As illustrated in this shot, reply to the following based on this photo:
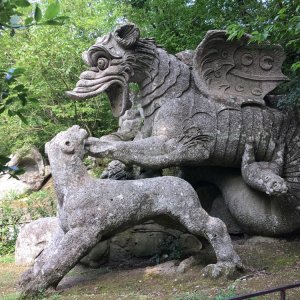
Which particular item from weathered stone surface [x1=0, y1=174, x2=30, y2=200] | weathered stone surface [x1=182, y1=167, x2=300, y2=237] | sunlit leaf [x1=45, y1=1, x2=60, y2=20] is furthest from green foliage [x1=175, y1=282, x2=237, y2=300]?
weathered stone surface [x1=0, y1=174, x2=30, y2=200]

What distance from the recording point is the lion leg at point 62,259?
4.39 metres

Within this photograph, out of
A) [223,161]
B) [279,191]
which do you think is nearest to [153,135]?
[223,161]

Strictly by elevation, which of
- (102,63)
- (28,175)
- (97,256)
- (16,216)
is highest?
(102,63)

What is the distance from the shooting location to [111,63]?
17.7 feet

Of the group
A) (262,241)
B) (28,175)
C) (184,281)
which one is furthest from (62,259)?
(28,175)

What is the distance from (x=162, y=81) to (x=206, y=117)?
0.67 metres

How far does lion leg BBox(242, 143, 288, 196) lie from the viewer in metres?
4.99

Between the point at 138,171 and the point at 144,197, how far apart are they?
50.7 inches

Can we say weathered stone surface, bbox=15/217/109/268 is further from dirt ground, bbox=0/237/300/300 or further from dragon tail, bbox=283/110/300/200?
dragon tail, bbox=283/110/300/200

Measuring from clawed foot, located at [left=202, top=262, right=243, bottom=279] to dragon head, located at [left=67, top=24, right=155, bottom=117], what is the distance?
2.19 m

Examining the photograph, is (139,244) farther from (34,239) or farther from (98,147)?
(34,239)

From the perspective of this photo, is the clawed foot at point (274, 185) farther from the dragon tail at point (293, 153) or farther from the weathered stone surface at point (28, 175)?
the weathered stone surface at point (28, 175)

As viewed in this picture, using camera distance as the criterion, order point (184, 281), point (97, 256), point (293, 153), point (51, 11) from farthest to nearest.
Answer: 1. point (293, 153)
2. point (97, 256)
3. point (184, 281)
4. point (51, 11)

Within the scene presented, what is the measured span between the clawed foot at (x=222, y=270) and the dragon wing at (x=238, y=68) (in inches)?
81.2
